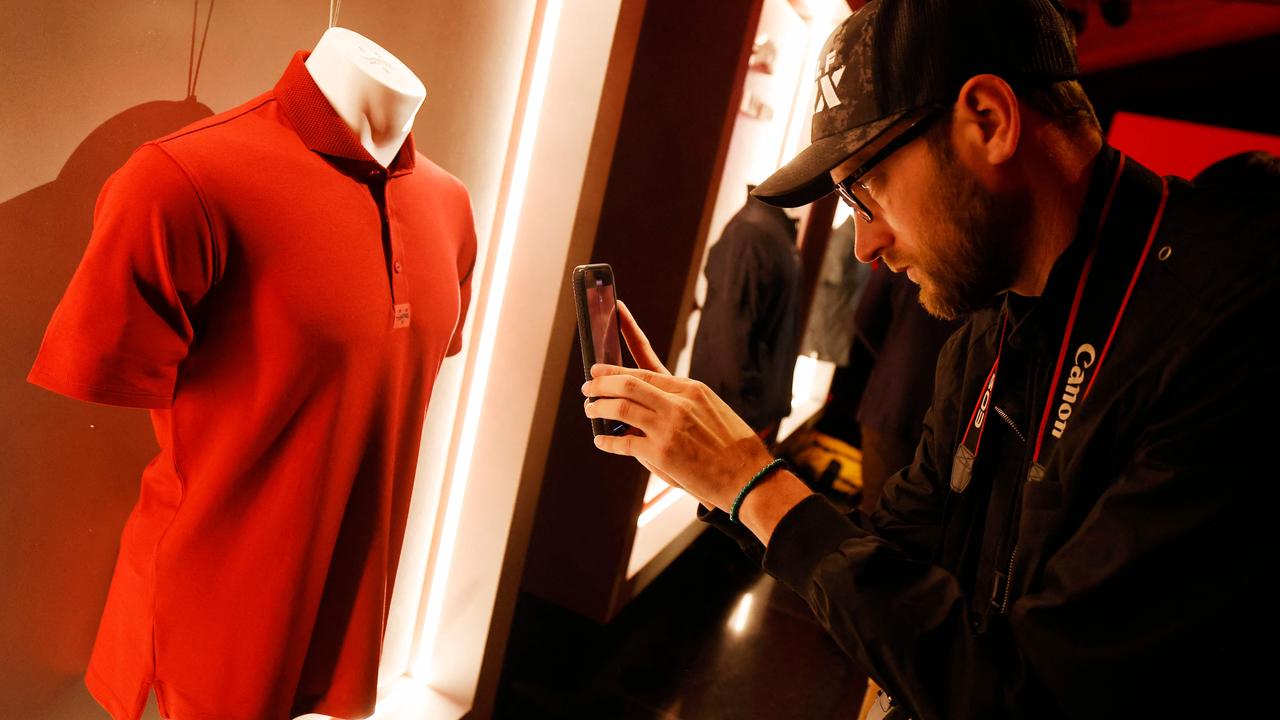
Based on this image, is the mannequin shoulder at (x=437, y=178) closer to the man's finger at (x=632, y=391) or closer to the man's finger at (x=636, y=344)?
the man's finger at (x=636, y=344)

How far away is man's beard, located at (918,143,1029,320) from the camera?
1.06 meters

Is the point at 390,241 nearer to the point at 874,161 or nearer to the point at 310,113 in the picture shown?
the point at 310,113

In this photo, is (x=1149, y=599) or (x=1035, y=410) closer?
(x=1149, y=599)

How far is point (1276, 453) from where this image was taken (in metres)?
0.77

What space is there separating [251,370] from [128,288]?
0.20 metres

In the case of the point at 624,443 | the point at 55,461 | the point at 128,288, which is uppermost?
the point at 128,288

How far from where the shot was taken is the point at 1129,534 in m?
0.81

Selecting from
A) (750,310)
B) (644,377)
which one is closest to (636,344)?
(644,377)

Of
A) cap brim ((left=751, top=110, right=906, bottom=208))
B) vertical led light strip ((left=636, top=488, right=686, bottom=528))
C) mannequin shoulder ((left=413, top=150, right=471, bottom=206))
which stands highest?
cap brim ((left=751, top=110, right=906, bottom=208))

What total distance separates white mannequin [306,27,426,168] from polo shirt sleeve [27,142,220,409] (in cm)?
24

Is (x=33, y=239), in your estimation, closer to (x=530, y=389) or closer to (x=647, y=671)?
(x=530, y=389)

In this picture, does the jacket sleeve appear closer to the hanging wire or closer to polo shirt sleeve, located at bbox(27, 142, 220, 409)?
polo shirt sleeve, located at bbox(27, 142, 220, 409)

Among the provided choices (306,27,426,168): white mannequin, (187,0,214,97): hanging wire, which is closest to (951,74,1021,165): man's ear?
(306,27,426,168): white mannequin

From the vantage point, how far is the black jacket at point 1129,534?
78 cm
